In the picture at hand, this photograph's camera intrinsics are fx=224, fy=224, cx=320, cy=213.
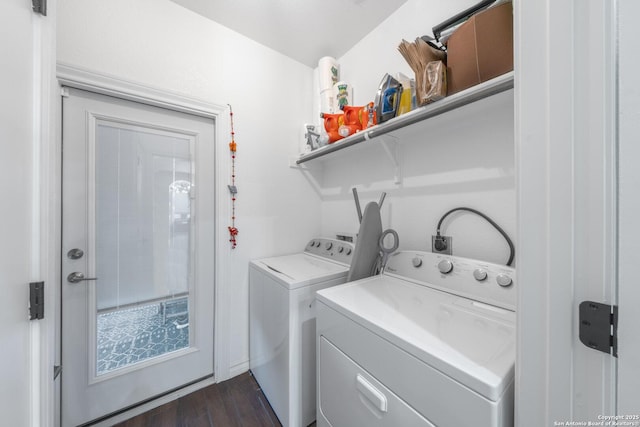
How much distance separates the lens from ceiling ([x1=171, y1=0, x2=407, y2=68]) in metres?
1.59

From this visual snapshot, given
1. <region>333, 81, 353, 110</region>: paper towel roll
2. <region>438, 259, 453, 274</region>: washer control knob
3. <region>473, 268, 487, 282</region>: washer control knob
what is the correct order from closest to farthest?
<region>473, 268, 487, 282</region>: washer control knob → <region>438, 259, 453, 274</region>: washer control knob → <region>333, 81, 353, 110</region>: paper towel roll

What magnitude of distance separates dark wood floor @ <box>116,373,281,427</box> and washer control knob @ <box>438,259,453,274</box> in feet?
4.47

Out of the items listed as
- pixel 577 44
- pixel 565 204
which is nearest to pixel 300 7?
pixel 577 44

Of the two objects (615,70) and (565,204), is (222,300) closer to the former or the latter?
(565,204)

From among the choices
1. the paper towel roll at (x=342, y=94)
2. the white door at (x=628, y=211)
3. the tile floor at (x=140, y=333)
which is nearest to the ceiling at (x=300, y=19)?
the paper towel roll at (x=342, y=94)

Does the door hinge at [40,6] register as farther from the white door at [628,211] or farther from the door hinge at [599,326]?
the door hinge at [599,326]

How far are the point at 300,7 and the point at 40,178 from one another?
5.93 feet

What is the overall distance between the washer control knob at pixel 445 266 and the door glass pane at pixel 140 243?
170 centimetres

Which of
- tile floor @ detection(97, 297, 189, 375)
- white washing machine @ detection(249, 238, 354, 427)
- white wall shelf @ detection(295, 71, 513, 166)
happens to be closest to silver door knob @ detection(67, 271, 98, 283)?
tile floor @ detection(97, 297, 189, 375)

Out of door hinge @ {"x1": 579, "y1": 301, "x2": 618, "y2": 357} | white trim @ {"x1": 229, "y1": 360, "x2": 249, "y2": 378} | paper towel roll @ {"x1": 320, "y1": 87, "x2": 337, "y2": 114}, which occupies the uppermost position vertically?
paper towel roll @ {"x1": 320, "y1": 87, "x2": 337, "y2": 114}

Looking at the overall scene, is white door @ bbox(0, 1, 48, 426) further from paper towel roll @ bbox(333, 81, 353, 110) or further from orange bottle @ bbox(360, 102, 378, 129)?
paper towel roll @ bbox(333, 81, 353, 110)

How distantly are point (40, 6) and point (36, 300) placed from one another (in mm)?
904

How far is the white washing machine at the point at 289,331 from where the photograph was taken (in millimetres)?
1279

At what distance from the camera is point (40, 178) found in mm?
699
